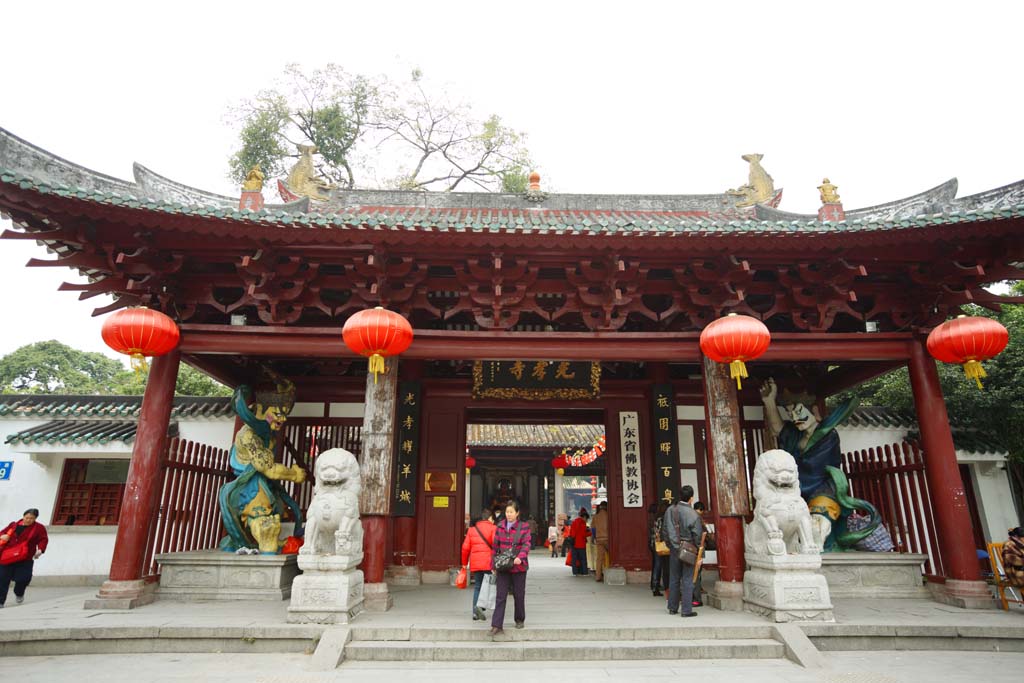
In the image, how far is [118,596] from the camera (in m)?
6.27

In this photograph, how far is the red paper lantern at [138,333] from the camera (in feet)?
19.1

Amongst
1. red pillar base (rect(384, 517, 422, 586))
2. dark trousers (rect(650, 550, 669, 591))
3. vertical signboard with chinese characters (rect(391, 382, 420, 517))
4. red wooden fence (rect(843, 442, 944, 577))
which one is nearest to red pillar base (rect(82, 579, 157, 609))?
red pillar base (rect(384, 517, 422, 586))

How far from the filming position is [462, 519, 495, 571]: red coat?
5.79 m

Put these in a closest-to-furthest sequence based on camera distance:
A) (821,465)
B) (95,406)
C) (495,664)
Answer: (495,664) → (821,465) → (95,406)

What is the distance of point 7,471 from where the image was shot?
33.5 ft

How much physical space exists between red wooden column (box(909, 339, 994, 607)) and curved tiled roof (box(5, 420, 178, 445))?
11432mm

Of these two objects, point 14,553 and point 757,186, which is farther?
point 757,186

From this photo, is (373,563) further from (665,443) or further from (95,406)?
(95,406)

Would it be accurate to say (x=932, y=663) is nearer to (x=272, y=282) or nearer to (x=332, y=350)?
(x=332, y=350)

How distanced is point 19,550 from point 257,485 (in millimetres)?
2748

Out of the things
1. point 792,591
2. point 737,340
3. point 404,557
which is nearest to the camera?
point 792,591

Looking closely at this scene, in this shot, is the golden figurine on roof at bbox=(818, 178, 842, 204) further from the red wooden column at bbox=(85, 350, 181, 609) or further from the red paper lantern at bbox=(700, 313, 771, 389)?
the red wooden column at bbox=(85, 350, 181, 609)

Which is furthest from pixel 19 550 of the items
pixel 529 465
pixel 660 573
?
pixel 529 465

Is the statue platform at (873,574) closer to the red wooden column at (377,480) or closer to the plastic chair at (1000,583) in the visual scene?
the plastic chair at (1000,583)
